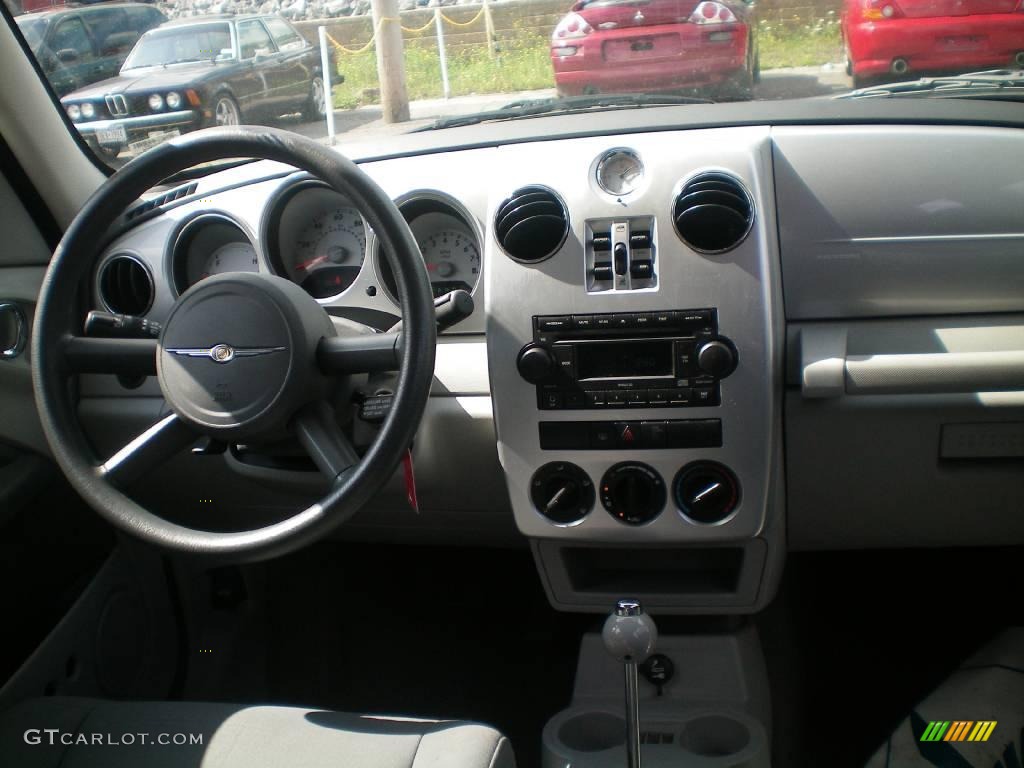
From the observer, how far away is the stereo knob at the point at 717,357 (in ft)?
5.58

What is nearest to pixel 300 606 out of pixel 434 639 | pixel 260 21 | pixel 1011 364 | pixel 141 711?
pixel 434 639

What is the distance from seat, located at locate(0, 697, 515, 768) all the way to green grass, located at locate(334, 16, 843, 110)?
134 centimetres

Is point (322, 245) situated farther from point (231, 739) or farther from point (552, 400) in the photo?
point (231, 739)

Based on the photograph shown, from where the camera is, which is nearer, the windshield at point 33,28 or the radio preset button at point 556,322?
the radio preset button at point 556,322

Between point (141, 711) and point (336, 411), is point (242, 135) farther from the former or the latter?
point (141, 711)

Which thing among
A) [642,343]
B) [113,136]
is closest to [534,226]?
[642,343]

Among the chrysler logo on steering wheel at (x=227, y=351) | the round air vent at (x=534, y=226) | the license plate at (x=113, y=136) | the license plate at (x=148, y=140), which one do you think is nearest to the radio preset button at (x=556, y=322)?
the round air vent at (x=534, y=226)

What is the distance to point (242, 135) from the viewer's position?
1.55 meters

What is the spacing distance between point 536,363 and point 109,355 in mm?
717

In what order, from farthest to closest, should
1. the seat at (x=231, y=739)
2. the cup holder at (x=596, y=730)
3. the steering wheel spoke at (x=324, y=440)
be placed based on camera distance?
the cup holder at (x=596, y=730), the steering wheel spoke at (x=324, y=440), the seat at (x=231, y=739)

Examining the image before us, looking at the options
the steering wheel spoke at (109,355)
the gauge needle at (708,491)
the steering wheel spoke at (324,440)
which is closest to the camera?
the steering wheel spoke at (324,440)

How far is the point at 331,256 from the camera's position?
214 centimetres

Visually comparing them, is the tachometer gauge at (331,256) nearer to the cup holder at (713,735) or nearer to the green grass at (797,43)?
the green grass at (797,43)

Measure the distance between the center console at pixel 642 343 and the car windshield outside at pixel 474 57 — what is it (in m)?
0.34
